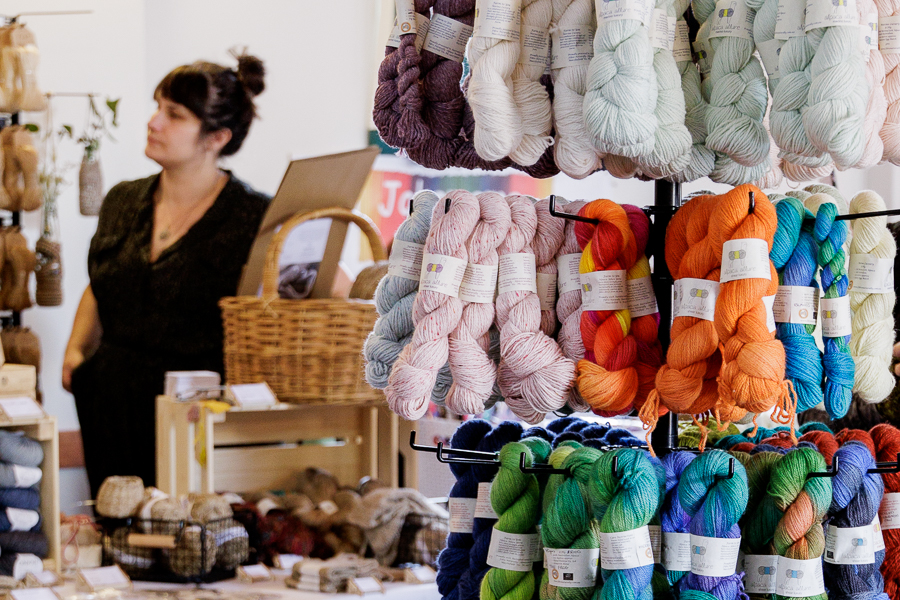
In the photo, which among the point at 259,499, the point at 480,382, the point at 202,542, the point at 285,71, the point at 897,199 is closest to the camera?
the point at 480,382

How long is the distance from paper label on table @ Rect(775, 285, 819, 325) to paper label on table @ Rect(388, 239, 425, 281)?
0.41 meters

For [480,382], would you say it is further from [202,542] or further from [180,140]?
[180,140]

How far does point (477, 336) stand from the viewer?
3.49 feet

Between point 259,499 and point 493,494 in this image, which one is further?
point 259,499

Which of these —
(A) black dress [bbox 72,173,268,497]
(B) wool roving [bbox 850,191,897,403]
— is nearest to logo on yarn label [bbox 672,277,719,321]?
(B) wool roving [bbox 850,191,897,403]

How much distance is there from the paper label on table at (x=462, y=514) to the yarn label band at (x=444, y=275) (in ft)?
0.93

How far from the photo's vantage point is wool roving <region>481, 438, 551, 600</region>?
104 cm

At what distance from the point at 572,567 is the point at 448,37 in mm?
625

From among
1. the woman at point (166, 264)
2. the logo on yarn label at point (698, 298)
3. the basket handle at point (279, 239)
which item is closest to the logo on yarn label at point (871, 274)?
the logo on yarn label at point (698, 298)

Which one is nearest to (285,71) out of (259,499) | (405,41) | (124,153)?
(124,153)

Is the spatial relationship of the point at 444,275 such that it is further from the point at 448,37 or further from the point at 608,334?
the point at 448,37

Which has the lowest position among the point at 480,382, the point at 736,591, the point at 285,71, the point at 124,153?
the point at 736,591

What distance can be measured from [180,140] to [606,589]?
2.59 meters

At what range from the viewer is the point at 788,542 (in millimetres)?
Answer: 984
